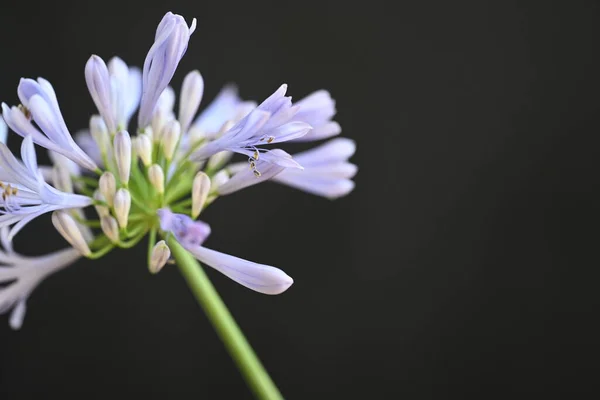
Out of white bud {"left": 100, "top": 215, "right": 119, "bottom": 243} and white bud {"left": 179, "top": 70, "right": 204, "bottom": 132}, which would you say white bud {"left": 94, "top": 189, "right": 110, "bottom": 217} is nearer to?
white bud {"left": 100, "top": 215, "right": 119, "bottom": 243}

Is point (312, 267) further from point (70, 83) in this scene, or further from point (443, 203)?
point (70, 83)

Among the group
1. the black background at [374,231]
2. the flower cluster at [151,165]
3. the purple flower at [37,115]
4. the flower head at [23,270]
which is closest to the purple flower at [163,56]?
the flower cluster at [151,165]

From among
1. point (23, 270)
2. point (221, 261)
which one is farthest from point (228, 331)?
point (23, 270)

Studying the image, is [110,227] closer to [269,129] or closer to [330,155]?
[269,129]

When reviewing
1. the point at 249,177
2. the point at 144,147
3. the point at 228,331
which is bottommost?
the point at 228,331

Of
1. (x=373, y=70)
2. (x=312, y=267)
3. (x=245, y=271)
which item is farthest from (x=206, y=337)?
(x=245, y=271)
